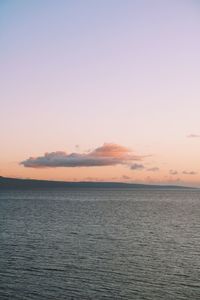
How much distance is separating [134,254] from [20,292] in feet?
71.1

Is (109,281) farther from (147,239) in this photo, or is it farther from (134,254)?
(147,239)

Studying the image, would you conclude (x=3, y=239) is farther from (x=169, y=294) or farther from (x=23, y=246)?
(x=169, y=294)

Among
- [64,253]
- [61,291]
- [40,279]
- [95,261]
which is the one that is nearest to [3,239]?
[64,253]

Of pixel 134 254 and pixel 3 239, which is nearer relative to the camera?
pixel 134 254

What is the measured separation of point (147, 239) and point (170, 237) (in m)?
5.74

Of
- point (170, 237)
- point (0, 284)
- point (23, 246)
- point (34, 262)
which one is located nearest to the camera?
point (0, 284)

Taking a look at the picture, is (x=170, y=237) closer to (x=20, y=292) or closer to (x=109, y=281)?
(x=109, y=281)

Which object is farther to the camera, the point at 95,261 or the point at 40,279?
the point at 95,261

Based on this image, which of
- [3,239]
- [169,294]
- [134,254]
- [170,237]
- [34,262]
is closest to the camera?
[169,294]

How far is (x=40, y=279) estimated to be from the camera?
4625 centimetres

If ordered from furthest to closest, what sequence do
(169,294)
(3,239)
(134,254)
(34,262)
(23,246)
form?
(3,239) < (23,246) < (134,254) < (34,262) < (169,294)

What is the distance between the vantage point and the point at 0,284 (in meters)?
44.2

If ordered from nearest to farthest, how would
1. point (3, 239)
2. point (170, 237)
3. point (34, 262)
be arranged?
point (34, 262)
point (3, 239)
point (170, 237)

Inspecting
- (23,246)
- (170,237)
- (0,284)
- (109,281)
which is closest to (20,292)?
(0,284)
